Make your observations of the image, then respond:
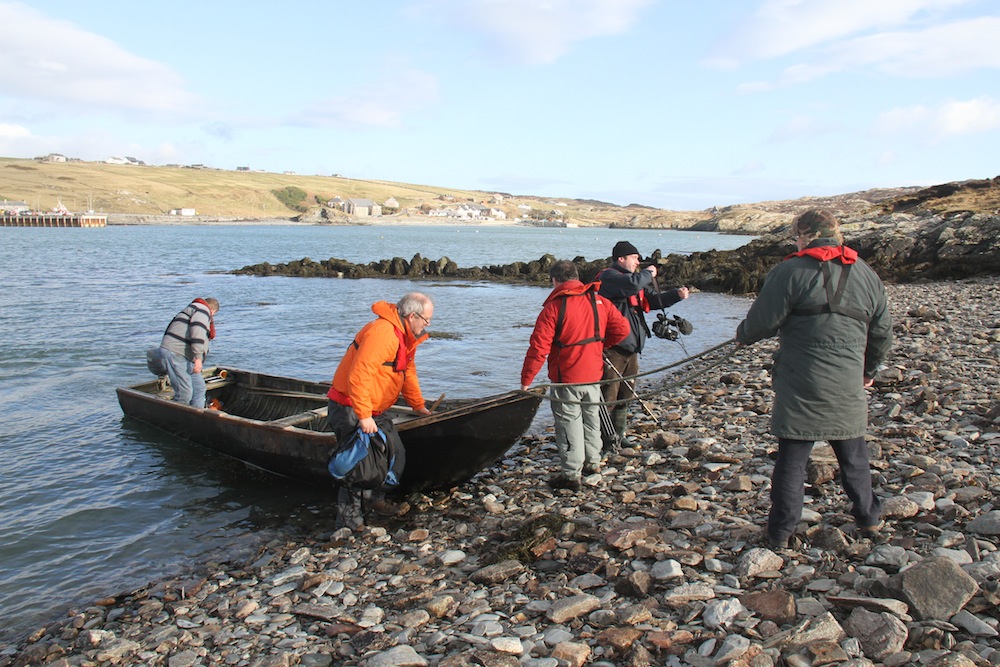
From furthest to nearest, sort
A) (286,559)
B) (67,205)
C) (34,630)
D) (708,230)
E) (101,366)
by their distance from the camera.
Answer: (708,230) < (67,205) < (101,366) < (286,559) < (34,630)

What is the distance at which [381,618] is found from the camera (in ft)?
17.2

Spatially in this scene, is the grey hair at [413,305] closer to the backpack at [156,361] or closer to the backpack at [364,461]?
the backpack at [364,461]

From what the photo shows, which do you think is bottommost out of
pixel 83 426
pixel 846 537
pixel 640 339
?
pixel 83 426

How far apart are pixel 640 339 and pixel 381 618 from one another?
4.66 m

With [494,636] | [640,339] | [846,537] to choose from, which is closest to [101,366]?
[640,339]

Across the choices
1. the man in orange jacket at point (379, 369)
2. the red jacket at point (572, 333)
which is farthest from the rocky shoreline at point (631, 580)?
the red jacket at point (572, 333)

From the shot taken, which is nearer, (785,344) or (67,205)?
(785,344)

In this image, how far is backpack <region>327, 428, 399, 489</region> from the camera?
6.98 m

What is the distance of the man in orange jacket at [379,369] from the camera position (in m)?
6.77

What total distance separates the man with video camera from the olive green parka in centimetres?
328

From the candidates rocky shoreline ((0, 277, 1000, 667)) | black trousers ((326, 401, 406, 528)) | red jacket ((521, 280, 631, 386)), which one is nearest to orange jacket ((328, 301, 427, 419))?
black trousers ((326, 401, 406, 528))

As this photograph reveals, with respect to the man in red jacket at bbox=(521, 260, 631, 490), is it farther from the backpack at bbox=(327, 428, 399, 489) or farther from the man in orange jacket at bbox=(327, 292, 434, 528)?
the backpack at bbox=(327, 428, 399, 489)

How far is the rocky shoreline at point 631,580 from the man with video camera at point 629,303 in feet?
2.89

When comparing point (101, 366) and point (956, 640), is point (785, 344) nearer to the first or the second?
point (956, 640)
